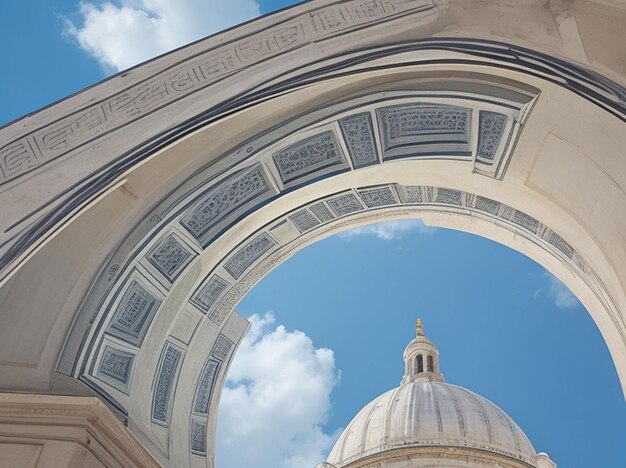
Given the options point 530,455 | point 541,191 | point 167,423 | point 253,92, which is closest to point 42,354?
point 167,423

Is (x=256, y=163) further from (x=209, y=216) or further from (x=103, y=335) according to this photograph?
(x=103, y=335)

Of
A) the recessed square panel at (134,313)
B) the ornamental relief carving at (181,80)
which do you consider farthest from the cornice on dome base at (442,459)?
the ornamental relief carving at (181,80)

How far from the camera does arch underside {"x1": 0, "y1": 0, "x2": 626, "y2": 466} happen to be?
16.3ft

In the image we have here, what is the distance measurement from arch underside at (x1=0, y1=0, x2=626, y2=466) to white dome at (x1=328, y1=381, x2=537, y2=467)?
1825 centimetres

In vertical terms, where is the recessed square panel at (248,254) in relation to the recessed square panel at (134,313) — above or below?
above

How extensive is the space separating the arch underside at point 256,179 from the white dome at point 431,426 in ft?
59.9

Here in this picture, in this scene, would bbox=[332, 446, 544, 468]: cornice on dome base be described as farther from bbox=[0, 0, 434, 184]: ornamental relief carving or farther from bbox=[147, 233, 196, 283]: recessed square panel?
bbox=[0, 0, 434, 184]: ornamental relief carving

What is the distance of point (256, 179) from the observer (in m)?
6.61

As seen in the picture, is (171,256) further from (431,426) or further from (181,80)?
(431,426)

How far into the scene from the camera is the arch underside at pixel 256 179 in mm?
4961

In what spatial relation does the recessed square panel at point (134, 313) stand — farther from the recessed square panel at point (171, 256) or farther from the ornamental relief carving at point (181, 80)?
the ornamental relief carving at point (181, 80)

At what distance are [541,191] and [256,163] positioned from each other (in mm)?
2274

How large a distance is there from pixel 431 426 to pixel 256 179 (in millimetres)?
20234

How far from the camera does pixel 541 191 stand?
6434mm
